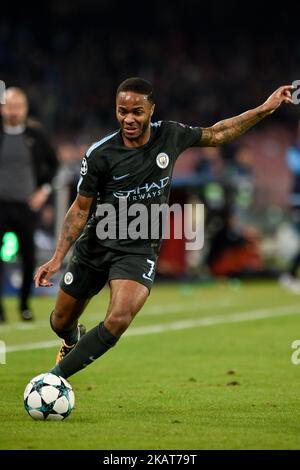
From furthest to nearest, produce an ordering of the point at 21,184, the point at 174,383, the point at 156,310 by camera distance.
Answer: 1. the point at 156,310
2. the point at 21,184
3. the point at 174,383

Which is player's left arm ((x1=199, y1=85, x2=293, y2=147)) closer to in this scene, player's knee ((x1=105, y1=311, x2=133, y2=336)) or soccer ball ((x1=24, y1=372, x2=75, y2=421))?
player's knee ((x1=105, y1=311, x2=133, y2=336))

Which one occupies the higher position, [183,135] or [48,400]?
[183,135]

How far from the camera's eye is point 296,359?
9.66m

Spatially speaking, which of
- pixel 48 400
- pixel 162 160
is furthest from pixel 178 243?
pixel 48 400

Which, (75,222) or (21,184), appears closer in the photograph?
(75,222)

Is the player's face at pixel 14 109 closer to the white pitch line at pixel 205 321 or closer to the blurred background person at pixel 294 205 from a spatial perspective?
the white pitch line at pixel 205 321

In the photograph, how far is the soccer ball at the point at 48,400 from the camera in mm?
6551

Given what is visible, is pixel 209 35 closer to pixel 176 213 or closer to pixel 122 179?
pixel 176 213

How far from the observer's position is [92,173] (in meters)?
7.25

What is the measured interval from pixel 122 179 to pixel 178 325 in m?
5.42

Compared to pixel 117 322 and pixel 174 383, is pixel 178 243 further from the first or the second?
pixel 117 322

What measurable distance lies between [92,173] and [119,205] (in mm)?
306
